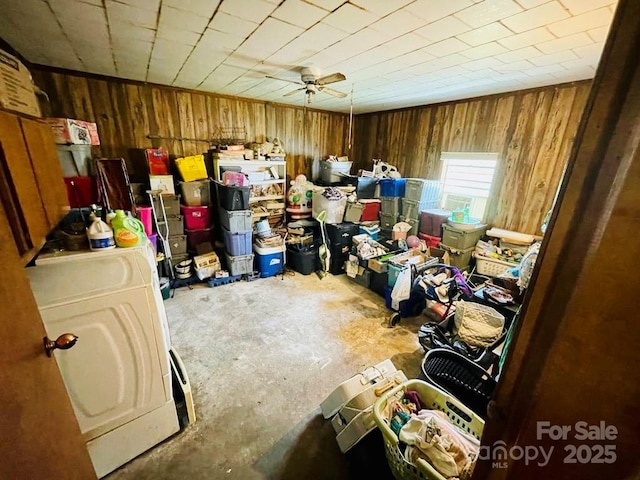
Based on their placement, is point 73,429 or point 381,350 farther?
point 381,350

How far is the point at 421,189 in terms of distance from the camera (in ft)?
11.8

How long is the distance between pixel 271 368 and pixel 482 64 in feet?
10.8

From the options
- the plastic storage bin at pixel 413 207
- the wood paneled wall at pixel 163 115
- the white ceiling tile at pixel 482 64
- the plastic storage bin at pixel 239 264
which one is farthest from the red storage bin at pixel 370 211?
the white ceiling tile at pixel 482 64

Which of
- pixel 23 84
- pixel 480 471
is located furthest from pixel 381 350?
pixel 23 84

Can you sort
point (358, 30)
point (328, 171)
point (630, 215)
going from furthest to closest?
point (328, 171), point (358, 30), point (630, 215)

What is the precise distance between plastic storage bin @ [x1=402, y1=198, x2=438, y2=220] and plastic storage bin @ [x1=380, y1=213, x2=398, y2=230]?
17cm

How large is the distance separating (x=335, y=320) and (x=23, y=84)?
288 cm

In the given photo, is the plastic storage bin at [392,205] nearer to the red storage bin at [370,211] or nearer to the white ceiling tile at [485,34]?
the red storage bin at [370,211]

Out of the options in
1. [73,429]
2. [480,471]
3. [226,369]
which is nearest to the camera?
[480,471]

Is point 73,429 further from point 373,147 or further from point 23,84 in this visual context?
point 373,147

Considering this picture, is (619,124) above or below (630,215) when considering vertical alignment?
above

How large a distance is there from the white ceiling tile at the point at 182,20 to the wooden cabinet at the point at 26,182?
1034mm

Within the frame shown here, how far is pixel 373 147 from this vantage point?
5.00 metres

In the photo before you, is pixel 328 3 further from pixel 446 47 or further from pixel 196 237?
pixel 196 237
